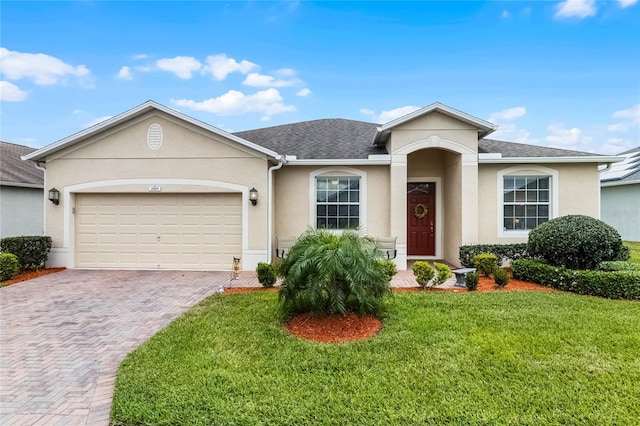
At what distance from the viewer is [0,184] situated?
40.7 ft

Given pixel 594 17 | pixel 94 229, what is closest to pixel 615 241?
pixel 594 17

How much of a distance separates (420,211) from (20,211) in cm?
1623

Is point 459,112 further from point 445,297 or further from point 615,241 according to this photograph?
point 445,297

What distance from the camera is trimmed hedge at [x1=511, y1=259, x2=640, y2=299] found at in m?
6.43

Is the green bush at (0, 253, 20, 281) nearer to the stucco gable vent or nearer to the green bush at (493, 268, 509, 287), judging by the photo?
the stucco gable vent

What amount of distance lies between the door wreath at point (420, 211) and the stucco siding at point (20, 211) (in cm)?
1591

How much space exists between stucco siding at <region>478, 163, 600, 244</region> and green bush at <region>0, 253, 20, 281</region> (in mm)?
13801

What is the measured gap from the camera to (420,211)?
39.6 feet

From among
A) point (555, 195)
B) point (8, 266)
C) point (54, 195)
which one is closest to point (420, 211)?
point (555, 195)

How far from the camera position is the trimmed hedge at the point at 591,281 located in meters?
6.43

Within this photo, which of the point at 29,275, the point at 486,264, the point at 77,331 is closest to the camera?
the point at 77,331

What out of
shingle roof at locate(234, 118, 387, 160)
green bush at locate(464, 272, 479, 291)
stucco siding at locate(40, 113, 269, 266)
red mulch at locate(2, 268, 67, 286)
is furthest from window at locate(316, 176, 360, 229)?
red mulch at locate(2, 268, 67, 286)

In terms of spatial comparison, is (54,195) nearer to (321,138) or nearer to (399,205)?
(321,138)

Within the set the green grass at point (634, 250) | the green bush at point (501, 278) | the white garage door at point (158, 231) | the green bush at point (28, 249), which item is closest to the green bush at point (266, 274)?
the white garage door at point (158, 231)
